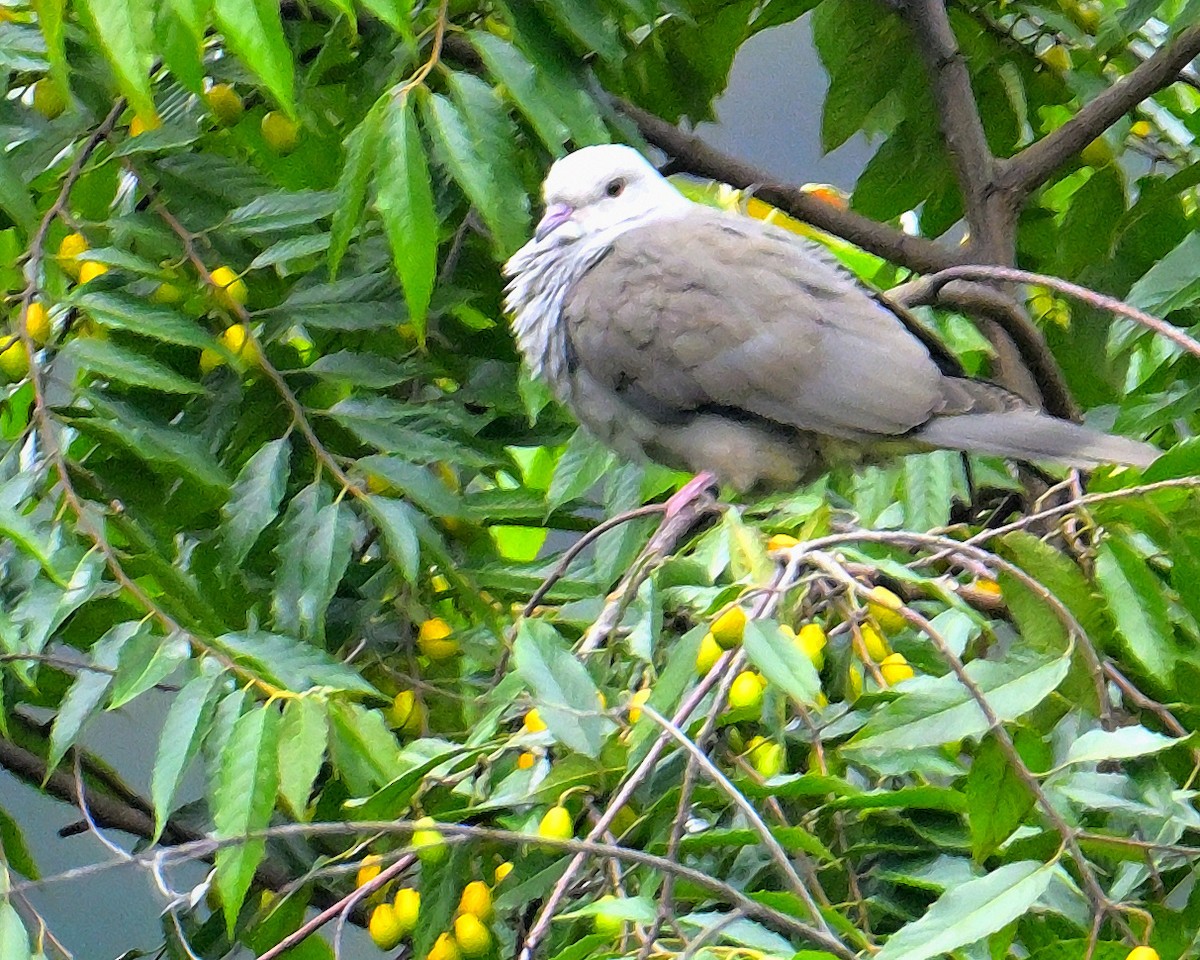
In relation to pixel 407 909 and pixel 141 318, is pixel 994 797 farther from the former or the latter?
pixel 141 318

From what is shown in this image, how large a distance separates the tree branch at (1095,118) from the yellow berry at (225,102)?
84cm

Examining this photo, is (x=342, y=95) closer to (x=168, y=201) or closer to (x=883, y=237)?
(x=168, y=201)

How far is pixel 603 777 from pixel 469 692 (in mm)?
574

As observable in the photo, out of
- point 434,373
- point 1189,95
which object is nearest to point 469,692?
point 434,373

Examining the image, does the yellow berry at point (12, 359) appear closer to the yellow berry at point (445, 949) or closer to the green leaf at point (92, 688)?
the green leaf at point (92, 688)

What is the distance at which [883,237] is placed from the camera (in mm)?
1671

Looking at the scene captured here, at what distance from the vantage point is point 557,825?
81cm

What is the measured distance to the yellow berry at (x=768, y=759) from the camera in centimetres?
88

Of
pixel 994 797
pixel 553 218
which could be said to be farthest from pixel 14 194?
pixel 994 797

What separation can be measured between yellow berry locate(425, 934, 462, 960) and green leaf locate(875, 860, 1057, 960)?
320mm

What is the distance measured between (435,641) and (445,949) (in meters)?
0.53

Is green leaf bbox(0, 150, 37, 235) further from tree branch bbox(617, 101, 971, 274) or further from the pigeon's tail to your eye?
the pigeon's tail

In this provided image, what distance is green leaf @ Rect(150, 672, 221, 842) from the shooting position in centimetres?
93

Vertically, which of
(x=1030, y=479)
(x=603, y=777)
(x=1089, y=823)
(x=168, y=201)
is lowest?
(x=1030, y=479)
